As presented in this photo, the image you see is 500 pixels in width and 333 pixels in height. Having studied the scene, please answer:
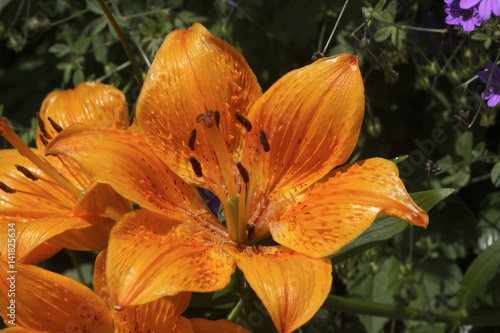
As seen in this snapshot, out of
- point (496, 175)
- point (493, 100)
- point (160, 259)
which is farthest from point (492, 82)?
point (160, 259)

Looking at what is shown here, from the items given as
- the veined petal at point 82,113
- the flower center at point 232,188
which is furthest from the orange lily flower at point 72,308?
the veined petal at point 82,113

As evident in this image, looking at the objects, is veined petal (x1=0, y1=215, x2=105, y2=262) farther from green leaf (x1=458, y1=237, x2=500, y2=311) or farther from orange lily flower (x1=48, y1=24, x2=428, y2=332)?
green leaf (x1=458, y1=237, x2=500, y2=311)

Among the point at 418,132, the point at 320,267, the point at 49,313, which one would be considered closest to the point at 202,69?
the point at 320,267

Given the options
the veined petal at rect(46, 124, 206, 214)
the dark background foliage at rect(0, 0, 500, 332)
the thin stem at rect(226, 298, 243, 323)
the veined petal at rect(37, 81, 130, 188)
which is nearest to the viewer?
the veined petal at rect(46, 124, 206, 214)

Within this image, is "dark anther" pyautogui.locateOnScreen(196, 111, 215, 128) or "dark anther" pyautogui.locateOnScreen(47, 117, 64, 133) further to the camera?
"dark anther" pyautogui.locateOnScreen(47, 117, 64, 133)

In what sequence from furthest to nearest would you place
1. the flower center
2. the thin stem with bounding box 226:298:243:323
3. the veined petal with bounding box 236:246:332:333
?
A: the thin stem with bounding box 226:298:243:323, the flower center, the veined petal with bounding box 236:246:332:333

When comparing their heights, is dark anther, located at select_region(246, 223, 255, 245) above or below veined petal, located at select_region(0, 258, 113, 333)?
above

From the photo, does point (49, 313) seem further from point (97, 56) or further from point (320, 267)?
point (97, 56)

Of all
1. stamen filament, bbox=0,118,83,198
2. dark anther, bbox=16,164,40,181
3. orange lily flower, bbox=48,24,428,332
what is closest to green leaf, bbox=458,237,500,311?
orange lily flower, bbox=48,24,428,332
